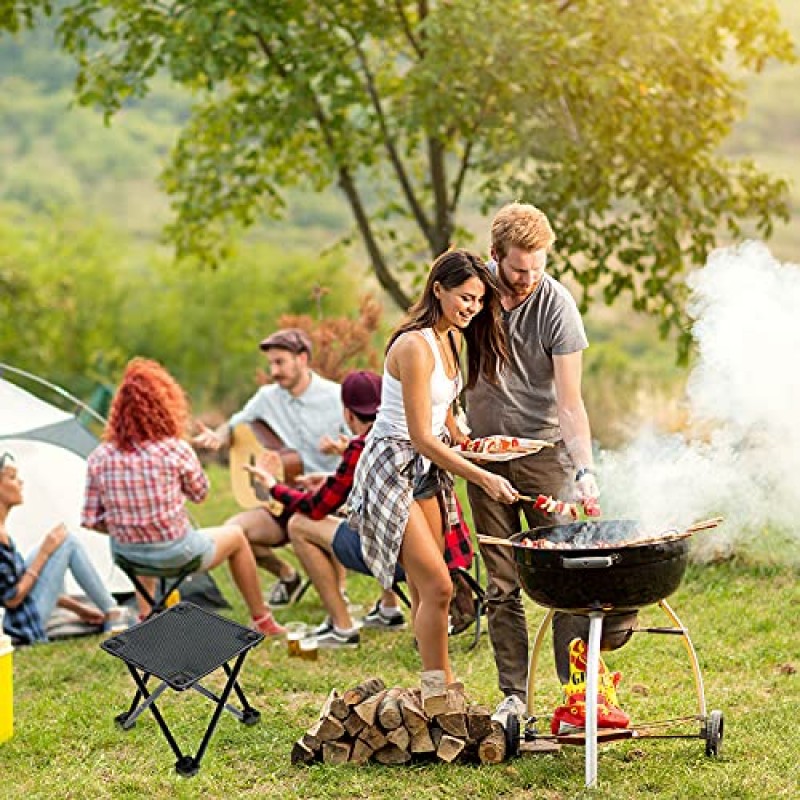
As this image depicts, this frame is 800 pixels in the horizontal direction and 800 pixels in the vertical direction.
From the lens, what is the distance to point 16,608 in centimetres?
526

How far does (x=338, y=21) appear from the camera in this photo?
782 cm

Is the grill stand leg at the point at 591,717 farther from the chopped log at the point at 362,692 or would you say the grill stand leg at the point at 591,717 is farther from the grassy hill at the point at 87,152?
the grassy hill at the point at 87,152

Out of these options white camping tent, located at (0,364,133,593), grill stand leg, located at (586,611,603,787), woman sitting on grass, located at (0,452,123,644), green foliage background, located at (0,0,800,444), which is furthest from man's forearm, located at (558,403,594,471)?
green foliage background, located at (0,0,800,444)

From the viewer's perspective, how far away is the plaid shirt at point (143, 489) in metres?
4.95

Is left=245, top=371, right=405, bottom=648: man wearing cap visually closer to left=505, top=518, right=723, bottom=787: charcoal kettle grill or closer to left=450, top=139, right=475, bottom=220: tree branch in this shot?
left=505, top=518, right=723, bottom=787: charcoal kettle grill

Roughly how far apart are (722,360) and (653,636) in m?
1.03

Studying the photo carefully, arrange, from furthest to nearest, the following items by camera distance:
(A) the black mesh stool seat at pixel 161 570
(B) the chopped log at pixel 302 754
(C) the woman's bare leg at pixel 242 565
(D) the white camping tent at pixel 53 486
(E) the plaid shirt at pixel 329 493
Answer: (D) the white camping tent at pixel 53 486
(C) the woman's bare leg at pixel 242 565
(A) the black mesh stool seat at pixel 161 570
(E) the plaid shirt at pixel 329 493
(B) the chopped log at pixel 302 754

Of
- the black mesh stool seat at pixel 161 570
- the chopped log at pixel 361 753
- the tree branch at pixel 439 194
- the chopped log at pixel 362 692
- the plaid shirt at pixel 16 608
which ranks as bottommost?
the plaid shirt at pixel 16 608

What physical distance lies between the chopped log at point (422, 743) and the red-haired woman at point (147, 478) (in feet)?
5.74

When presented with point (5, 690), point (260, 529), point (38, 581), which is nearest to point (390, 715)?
point (5, 690)

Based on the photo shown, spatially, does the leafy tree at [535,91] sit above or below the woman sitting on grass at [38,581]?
above

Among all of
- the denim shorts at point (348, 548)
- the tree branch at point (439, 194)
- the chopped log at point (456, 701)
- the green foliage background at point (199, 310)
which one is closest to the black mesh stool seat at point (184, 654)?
the chopped log at point (456, 701)

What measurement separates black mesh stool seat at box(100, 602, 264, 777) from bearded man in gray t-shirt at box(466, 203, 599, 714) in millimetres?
712

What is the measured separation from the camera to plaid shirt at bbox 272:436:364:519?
4.73 meters
